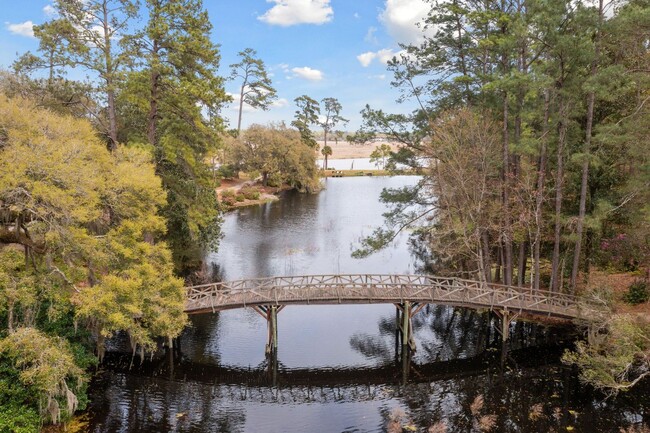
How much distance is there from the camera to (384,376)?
20500 mm

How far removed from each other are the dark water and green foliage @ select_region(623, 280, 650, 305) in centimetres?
458

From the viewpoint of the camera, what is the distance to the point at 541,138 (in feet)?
72.0

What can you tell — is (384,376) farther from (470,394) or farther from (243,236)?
(243,236)

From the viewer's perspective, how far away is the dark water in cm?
1661

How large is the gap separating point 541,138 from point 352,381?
591 inches

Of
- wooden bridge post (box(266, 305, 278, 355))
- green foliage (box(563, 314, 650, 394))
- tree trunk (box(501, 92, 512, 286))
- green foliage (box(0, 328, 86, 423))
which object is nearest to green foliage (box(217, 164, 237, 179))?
wooden bridge post (box(266, 305, 278, 355))

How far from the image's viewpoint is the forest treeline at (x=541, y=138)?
762 inches

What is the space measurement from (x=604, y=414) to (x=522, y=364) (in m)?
4.61

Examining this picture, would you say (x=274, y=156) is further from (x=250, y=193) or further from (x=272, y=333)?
(x=272, y=333)

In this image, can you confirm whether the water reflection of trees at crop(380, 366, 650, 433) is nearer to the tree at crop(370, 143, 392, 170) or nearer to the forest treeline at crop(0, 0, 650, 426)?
the forest treeline at crop(0, 0, 650, 426)

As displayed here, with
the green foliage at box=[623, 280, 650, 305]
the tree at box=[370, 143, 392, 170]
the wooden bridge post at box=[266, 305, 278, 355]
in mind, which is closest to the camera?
the wooden bridge post at box=[266, 305, 278, 355]

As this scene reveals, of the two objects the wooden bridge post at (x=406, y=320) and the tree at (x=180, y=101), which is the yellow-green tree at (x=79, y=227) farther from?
the wooden bridge post at (x=406, y=320)

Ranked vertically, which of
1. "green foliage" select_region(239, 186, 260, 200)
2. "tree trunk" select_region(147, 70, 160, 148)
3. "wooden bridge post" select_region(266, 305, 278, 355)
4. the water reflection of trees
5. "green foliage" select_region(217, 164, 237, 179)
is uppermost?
"green foliage" select_region(217, 164, 237, 179)

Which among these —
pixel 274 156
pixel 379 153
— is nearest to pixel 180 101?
pixel 274 156
